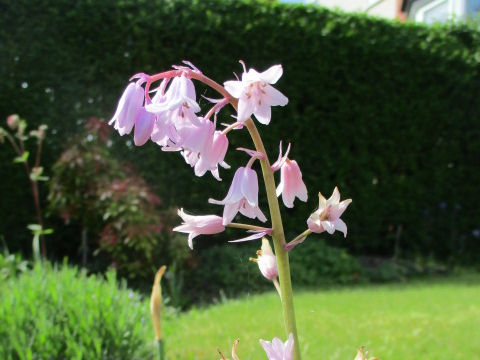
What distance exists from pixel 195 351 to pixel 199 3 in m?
3.59

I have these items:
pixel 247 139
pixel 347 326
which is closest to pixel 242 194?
pixel 347 326

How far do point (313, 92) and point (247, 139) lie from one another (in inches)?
36.6

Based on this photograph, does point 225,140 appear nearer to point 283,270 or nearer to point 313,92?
point 283,270

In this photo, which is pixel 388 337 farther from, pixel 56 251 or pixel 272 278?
pixel 56 251

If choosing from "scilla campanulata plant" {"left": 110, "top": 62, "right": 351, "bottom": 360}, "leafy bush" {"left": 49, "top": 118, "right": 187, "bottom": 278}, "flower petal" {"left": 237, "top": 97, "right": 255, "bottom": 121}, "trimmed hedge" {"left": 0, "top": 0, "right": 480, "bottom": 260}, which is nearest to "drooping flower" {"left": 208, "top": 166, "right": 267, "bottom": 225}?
"scilla campanulata plant" {"left": 110, "top": 62, "right": 351, "bottom": 360}

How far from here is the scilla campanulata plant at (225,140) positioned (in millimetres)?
690

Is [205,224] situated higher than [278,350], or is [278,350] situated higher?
[205,224]

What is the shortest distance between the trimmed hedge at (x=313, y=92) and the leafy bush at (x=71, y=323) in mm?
2433

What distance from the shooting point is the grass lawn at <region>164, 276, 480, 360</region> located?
9.48 feet

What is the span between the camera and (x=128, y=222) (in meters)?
4.43

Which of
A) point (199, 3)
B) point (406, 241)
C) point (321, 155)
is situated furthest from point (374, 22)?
point (406, 241)

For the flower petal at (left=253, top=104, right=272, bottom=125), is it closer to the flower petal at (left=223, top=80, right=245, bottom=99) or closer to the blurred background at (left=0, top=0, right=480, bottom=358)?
the flower petal at (left=223, top=80, right=245, bottom=99)

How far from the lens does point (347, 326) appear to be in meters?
3.52

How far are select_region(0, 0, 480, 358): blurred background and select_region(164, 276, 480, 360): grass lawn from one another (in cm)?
46
